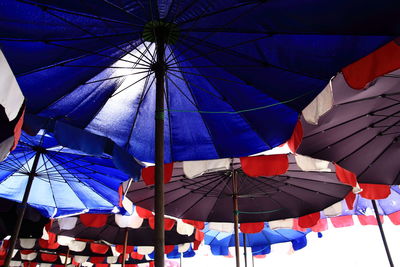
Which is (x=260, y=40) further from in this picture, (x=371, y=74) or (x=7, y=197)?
(x=7, y=197)

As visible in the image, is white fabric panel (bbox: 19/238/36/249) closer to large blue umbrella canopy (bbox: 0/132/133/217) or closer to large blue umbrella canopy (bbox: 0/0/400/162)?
large blue umbrella canopy (bbox: 0/132/133/217)

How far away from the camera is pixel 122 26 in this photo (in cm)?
249

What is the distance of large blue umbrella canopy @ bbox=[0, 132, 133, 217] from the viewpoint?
182 inches

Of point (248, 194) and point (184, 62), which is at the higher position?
point (184, 62)

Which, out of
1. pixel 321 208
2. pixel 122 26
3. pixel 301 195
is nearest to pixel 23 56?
pixel 122 26

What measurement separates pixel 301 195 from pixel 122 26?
3.96 metres

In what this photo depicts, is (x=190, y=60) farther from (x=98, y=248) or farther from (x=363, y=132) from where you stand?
(x=98, y=248)

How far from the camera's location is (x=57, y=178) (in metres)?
5.23

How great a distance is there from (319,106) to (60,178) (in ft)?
13.9

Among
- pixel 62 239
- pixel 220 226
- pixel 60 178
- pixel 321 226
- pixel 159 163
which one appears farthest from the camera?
pixel 62 239

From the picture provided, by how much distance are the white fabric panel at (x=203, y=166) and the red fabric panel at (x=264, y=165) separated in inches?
9.1

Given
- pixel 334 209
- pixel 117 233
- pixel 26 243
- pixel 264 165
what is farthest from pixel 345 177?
pixel 26 243

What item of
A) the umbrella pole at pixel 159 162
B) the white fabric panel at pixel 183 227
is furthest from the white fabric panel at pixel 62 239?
the umbrella pole at pixel 159 162

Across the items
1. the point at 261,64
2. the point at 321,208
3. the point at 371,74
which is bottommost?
the point at 321,208
